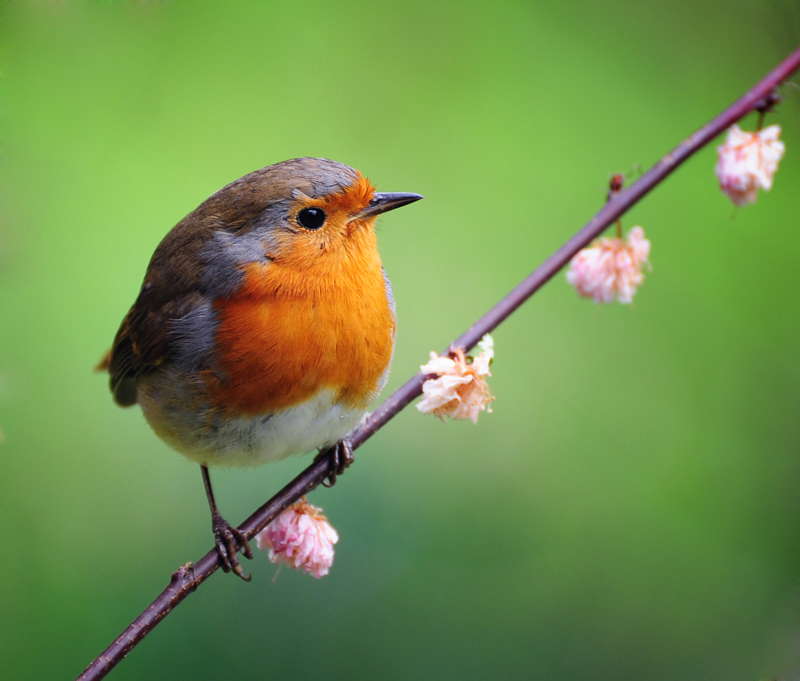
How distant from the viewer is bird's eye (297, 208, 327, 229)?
2.01m

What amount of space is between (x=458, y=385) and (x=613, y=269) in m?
0.58

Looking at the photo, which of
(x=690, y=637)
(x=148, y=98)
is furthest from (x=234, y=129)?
(x=690, y=637)

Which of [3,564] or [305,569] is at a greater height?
[3,564]

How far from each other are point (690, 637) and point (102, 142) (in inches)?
128

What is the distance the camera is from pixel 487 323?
184 centimetres

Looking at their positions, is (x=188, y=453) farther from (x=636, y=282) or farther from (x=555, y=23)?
(x=555, y=23)

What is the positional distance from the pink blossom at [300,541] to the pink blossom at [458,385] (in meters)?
0.45

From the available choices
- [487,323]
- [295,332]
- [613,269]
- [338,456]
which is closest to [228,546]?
[338,456]

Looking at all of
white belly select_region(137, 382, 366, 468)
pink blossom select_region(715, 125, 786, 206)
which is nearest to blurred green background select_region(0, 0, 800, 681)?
pink blossom select_region(715, 125, 786, 206)

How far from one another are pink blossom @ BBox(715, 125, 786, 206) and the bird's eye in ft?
3.22

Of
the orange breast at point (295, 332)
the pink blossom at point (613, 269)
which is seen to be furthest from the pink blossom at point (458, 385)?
the pink blossom at point (613, 269)

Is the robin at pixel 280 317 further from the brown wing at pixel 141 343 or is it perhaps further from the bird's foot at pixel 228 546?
the bird's foot at pixel 228 546

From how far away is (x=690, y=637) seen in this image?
290 centimetres

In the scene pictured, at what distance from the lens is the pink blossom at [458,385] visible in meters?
1.79
